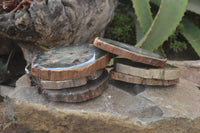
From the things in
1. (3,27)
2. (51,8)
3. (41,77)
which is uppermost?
(51,8)

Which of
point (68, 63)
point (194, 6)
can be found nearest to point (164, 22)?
point (194, 6)

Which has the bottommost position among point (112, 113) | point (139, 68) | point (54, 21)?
point (112, 113)

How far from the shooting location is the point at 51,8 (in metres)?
1.77

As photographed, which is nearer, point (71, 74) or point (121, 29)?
point (71, 74)

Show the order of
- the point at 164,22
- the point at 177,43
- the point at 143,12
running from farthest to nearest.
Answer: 1. the point at 177,43
2. the point at 143,12
3. the point at 164,22

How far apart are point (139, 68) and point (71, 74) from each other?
0.42m

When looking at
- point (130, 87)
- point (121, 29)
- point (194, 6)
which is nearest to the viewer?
point (130, 87)

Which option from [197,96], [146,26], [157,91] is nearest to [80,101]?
[157,91]

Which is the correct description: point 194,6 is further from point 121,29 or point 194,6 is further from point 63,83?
point 63,83

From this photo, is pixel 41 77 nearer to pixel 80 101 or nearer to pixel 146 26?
pixel 80 101

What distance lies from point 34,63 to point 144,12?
3.90ft

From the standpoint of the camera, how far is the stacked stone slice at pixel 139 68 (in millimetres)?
1354

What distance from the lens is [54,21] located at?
182 cm

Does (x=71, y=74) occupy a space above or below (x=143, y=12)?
below
